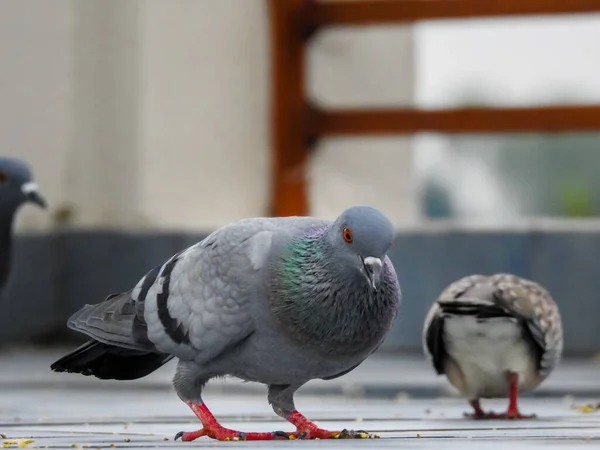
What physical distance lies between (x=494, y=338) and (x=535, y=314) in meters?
0.15

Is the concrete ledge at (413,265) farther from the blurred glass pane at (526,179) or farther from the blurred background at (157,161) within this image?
the blurred glass pane at (526,179)

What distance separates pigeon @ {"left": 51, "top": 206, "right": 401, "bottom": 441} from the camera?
3637 millimetres

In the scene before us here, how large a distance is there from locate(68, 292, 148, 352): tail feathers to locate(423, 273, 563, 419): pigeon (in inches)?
43.0

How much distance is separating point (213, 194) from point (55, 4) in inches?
59.0

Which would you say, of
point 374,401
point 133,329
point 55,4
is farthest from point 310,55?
point 133,329

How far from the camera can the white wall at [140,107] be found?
8.54m

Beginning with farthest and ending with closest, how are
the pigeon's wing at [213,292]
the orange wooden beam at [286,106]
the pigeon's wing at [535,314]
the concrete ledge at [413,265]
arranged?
the orange wooden beam at [286,106]
the concrete ledge at [413,265]
the pigeon's wing at [535,314]
the pigeon's wing at [213,292]

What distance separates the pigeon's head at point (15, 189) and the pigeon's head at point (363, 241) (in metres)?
2.75

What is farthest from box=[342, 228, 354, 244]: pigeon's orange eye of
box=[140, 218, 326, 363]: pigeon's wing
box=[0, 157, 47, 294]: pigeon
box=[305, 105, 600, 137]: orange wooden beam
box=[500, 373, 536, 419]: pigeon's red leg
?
box=[305, 105, 600, 137]: orange wooden beam

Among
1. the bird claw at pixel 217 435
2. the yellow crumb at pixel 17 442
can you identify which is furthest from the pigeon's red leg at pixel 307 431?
the yellow crumb at pixel 17 442

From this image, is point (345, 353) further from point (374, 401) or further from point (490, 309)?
point (374, 401)

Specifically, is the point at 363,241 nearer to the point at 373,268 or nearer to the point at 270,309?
the point at 373,268

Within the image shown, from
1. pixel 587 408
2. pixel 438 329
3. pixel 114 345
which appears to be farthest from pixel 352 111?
pixel 114 345

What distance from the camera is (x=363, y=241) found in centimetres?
354
